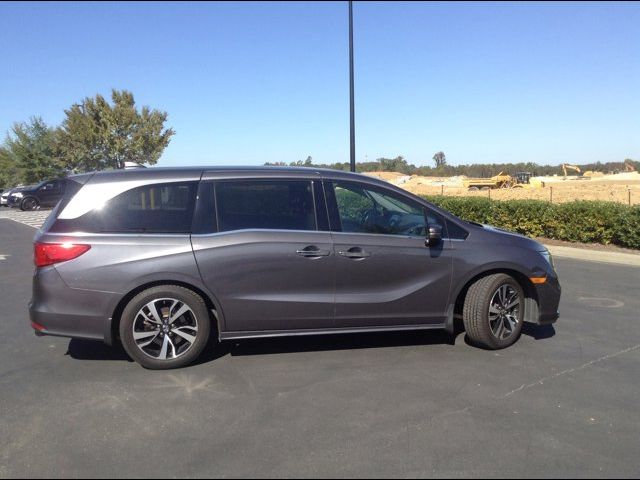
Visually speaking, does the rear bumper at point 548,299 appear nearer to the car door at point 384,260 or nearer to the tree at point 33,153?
the car door at point 384,260

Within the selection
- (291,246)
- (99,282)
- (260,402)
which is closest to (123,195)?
(99,282)

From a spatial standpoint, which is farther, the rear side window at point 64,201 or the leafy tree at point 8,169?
the leafy tree at point 8,169

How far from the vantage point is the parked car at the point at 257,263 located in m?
4.29

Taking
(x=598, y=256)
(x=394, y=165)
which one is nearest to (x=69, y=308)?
(x=598, y=256)

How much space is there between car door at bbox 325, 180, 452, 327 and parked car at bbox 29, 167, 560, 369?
10mm

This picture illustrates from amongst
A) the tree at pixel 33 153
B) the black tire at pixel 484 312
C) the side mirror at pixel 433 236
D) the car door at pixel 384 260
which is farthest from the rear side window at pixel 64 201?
the tree at pixel 33 153

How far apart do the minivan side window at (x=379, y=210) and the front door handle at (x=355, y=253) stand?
24cm

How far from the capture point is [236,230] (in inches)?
177

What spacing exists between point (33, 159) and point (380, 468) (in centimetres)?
4870

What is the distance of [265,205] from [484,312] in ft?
7.28

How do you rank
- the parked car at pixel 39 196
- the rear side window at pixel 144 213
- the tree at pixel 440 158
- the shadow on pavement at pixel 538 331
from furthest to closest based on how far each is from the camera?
the tree at pixel 440 158
the parked car at pixel 39 196
the shadow on pavement at pixel 538 331
the rear side window at pixel 144 213

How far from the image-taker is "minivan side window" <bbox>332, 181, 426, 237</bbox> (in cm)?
479

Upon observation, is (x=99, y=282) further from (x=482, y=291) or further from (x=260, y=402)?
(x=482, y=291)

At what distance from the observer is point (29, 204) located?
2839cm
